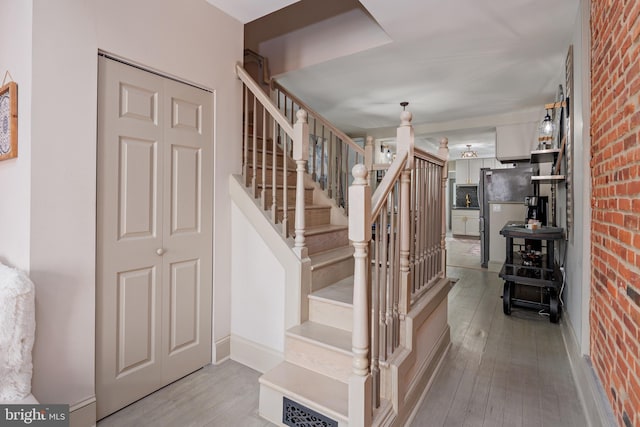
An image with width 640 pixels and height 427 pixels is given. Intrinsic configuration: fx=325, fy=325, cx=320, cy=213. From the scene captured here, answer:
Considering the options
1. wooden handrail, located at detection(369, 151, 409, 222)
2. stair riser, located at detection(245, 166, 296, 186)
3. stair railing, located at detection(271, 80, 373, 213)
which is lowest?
wooden handrail, located at detection(369, 151, 409, 222)

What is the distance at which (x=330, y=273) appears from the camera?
2.52 meters

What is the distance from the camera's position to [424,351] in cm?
221

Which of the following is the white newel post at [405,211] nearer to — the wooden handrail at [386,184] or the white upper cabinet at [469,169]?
the wooden handrail at [386,184]

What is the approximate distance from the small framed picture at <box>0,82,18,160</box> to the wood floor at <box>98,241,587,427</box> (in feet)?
5.02

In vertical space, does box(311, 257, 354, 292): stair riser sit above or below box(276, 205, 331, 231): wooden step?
below

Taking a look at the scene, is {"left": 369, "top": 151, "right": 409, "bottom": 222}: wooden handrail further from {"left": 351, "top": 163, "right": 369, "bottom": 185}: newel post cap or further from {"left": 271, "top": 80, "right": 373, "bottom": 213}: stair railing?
{"left": 271, "top": 80, "right": 373, "bottom": 213}: stair railing

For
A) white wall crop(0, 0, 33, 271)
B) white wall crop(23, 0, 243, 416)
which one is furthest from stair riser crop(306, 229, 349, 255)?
white wall crop(0, 0, 33, 271)

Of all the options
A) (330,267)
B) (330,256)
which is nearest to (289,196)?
(330,256)

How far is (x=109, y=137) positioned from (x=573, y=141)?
335 centimetres

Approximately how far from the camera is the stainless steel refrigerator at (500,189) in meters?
5.45

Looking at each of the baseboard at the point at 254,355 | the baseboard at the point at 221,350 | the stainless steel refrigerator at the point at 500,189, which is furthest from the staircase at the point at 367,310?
the stainless steel refrigerator at the point at 500,189

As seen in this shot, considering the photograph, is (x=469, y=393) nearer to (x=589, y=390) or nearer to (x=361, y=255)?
(x=589, y=390)

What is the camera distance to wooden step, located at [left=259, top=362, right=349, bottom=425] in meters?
1.64

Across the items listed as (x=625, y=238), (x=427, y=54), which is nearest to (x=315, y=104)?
(x=427, y=54)
